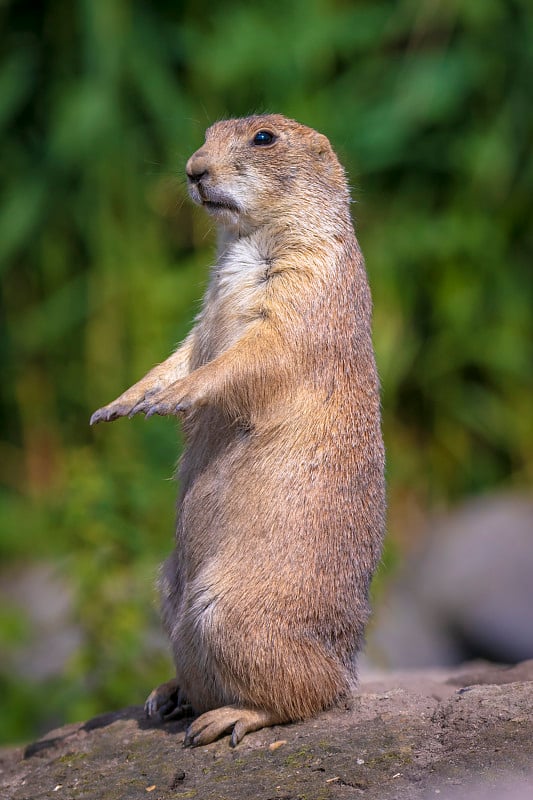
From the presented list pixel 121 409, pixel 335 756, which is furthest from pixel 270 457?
pixel 335 756

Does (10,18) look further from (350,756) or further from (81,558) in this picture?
(350,756)

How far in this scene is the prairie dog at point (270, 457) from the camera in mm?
4562

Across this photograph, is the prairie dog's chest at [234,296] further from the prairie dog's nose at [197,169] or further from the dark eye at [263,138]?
the dark eye at [263,138]

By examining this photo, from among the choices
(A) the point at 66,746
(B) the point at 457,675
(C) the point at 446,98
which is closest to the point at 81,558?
(A) the point at 66,746

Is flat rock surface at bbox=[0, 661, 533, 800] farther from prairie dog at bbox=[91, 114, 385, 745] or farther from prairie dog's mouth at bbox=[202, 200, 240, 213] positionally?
prairie dog's mouth at bbox=[202, 200, 240, 213]

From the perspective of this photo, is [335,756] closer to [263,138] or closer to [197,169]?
[197,169]

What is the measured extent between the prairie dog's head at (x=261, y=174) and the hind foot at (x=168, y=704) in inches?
76.8

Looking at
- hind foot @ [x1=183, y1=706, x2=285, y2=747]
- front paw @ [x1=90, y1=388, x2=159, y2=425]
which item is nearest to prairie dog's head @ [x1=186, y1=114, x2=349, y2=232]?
front paw @ [x1=90, y1=388, x2=159, y2=425]

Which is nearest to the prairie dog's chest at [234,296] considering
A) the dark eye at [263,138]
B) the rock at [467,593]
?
the dark eye at [263,138]

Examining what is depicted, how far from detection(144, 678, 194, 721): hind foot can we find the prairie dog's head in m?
1.95

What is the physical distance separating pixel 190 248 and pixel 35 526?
2.83 metres

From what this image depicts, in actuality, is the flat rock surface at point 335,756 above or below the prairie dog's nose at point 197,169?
below

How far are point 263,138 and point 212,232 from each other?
5153mm

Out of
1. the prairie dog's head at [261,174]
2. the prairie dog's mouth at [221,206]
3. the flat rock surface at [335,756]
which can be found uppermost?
the prairie dog's head at [261,174]
